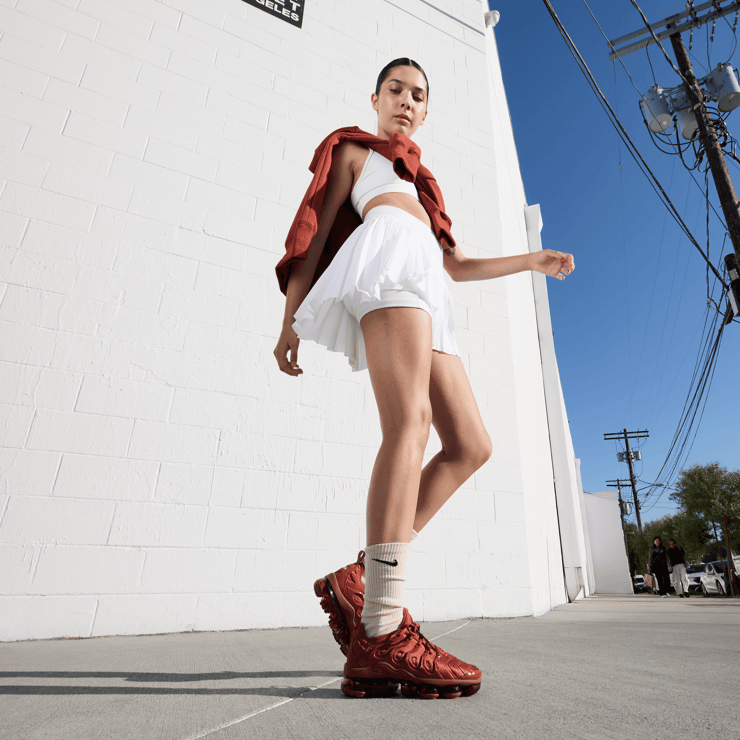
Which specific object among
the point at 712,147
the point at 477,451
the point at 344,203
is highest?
the point at 712,147

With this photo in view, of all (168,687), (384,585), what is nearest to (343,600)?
(384,585)

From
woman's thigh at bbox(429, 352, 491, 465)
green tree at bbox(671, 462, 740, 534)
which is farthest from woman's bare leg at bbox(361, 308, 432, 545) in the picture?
green tree at bbox(671, 462, 740, 534)

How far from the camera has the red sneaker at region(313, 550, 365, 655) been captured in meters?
0.94

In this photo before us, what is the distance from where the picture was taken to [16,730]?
0.59 meters

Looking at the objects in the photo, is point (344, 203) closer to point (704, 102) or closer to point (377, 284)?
point (377, 284)

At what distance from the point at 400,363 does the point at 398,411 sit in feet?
0.32

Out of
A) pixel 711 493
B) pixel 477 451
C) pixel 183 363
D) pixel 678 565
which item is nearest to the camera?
pixel 477 451

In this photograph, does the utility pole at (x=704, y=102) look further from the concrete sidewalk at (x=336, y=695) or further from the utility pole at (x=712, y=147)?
the concrete sidewalk at (x=336, y=695)

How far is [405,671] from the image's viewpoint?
2.47ft

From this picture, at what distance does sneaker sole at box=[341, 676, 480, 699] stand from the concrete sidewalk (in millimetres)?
23

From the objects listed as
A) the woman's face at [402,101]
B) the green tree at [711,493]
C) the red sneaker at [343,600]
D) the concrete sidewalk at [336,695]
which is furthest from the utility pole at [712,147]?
the green tree at [711,493]

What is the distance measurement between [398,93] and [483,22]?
3.61 metres

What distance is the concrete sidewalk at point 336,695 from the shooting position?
58 cm

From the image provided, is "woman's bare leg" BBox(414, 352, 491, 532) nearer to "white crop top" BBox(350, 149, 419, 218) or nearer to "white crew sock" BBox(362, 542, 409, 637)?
"white crew sock" BBox(362, 542, 409, 637)
